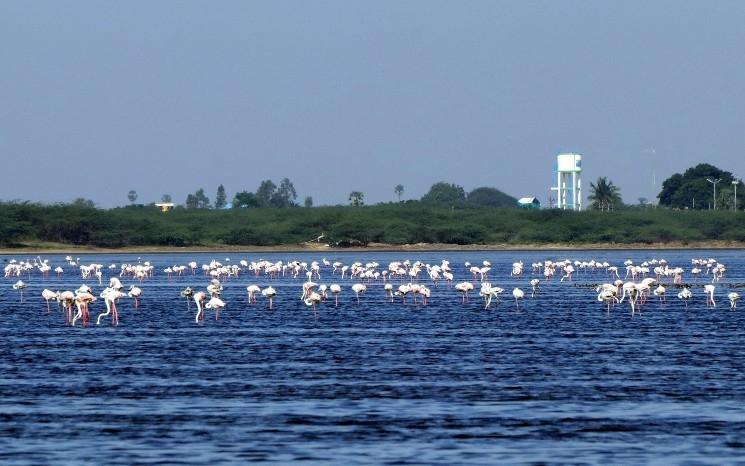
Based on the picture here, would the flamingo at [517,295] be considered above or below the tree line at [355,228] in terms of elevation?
below

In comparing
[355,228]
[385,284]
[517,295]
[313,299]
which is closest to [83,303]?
[313,299]

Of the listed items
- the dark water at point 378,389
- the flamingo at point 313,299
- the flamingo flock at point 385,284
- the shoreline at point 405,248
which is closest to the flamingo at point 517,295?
the flamingo flock at point 385,284

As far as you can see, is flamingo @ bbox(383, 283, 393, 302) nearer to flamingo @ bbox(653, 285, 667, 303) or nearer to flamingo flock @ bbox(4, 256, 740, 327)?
flamingo flock @ bbox(4, 256, 740, 327)

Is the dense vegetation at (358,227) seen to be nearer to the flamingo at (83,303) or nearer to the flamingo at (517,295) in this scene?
the flamingo at (517,295)

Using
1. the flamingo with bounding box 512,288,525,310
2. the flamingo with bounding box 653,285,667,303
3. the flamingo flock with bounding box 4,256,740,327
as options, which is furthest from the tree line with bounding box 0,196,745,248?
the flamingo with bounding box 512,288,525,310

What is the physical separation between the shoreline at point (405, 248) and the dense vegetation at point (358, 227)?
1131 mm

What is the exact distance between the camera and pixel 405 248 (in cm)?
16512

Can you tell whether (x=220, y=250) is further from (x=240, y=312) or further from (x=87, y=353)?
(x=87, y=353)

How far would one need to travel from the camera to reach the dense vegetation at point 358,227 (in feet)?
537

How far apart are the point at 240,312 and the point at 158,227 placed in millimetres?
116766

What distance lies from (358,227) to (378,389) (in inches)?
5615

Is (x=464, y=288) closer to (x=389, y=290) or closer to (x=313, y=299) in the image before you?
(x=389, y=290)

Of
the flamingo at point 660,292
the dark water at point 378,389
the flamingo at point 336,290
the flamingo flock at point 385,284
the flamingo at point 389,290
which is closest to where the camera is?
the dark water at point 378,389

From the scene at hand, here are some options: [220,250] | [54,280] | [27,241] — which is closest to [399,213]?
[220,250]
